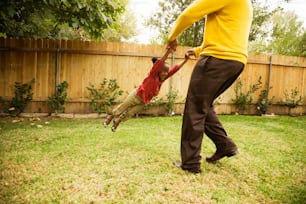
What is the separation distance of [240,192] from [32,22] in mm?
6043

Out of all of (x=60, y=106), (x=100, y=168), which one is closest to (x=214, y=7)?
(x=100, y=168)

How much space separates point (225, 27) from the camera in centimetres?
246

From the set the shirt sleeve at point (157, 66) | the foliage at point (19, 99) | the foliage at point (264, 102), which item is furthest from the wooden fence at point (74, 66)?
the shirt sleeve at point (157, 66)

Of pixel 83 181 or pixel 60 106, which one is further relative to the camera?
pixel 60 106

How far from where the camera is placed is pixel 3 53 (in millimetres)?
6074

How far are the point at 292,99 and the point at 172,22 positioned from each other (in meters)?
5.29

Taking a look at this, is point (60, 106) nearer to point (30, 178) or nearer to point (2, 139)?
point (2, 139)

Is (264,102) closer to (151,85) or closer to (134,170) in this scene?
(151,85)

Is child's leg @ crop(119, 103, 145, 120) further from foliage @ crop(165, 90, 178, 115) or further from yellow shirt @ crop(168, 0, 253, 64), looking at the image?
foliage @ crop(165, 90, 178, 115)

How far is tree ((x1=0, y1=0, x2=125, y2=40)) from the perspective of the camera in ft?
15.3

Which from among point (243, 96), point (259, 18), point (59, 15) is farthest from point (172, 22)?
point (59, 15)

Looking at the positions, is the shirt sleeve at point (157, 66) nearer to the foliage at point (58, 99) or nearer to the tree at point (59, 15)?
the tree at point (59, 15)

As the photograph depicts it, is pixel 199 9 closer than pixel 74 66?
Yes

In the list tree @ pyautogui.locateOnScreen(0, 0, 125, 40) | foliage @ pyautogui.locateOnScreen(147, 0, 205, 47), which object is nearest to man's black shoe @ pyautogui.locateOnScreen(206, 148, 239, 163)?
tree @ pyautogui.locateOnScreen(0, 0, 125, 40)
